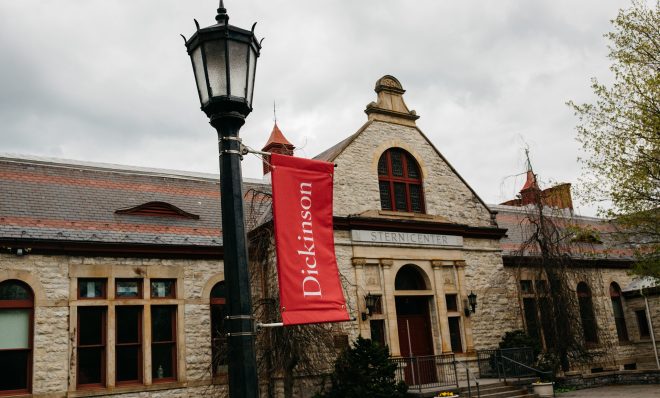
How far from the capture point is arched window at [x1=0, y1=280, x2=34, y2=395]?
14953 mm

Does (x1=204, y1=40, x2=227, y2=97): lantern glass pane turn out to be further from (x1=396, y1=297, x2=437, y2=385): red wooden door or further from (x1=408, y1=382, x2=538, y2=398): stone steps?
(x1=396, y1=297, x2=437, y2=385): red wooden door

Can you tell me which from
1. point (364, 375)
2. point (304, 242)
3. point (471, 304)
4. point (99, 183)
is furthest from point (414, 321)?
point (304, 242)

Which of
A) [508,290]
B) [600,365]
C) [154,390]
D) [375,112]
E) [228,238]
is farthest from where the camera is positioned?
[600,365]

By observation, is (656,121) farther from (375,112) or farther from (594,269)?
(594,269)

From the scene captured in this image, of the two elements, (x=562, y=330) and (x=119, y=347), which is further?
(x=562, y=330)

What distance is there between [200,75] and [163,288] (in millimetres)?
13956

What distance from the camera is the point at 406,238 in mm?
20234

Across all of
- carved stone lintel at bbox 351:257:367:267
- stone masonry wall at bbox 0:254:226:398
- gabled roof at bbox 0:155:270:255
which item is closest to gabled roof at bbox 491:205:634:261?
carved stone lintel at bbox 351:257:367:267

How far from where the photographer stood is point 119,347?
1658 cm

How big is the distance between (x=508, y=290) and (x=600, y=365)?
687cm

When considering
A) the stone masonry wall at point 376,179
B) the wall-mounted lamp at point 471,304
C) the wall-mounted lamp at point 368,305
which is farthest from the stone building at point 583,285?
the wall-mounted lamp at point 368,305

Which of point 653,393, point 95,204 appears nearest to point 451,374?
point 653,393

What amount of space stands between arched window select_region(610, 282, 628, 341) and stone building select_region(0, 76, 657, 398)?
687 cm

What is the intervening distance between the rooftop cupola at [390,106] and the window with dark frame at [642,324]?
15.3 metres
